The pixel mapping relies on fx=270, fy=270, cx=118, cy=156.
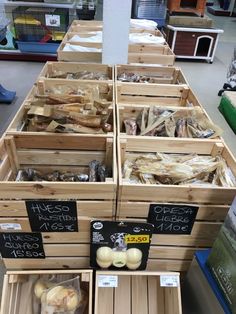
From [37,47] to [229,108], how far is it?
3436 millimetres

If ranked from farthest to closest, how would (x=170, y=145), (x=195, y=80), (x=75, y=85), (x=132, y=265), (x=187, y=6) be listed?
1. (x=187, y=6)
2. (x=195, y=80)
3. (x=75, y=85)
4. (x=170, y=145)
5. (x=132, y=265)

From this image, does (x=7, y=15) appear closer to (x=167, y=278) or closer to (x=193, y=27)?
(x=193, y=27)

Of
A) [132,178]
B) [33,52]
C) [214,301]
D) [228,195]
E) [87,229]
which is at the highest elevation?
[228,195]

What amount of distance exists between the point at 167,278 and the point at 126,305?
310 millimetres

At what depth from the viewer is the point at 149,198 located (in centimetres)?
124

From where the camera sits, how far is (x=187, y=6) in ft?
20.3

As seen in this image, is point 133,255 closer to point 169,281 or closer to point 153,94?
point 169,281

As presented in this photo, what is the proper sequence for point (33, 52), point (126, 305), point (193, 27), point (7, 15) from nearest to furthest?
1. point (126, 305)
2. point (7, 15)
3. point (33, 52)
4. point (193, 27)

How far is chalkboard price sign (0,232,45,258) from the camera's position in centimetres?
135

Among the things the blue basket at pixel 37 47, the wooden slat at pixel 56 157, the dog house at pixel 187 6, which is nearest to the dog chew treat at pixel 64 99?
the wooden slat at pixel 56 157

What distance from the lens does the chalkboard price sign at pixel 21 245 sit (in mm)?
1350

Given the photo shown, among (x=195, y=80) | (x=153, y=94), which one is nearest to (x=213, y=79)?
(x=195, y=80)

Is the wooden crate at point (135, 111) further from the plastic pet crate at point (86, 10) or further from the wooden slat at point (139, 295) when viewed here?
the plastic pet crate at point (86, 10)

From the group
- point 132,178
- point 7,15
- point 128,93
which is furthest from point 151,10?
point 132,178
